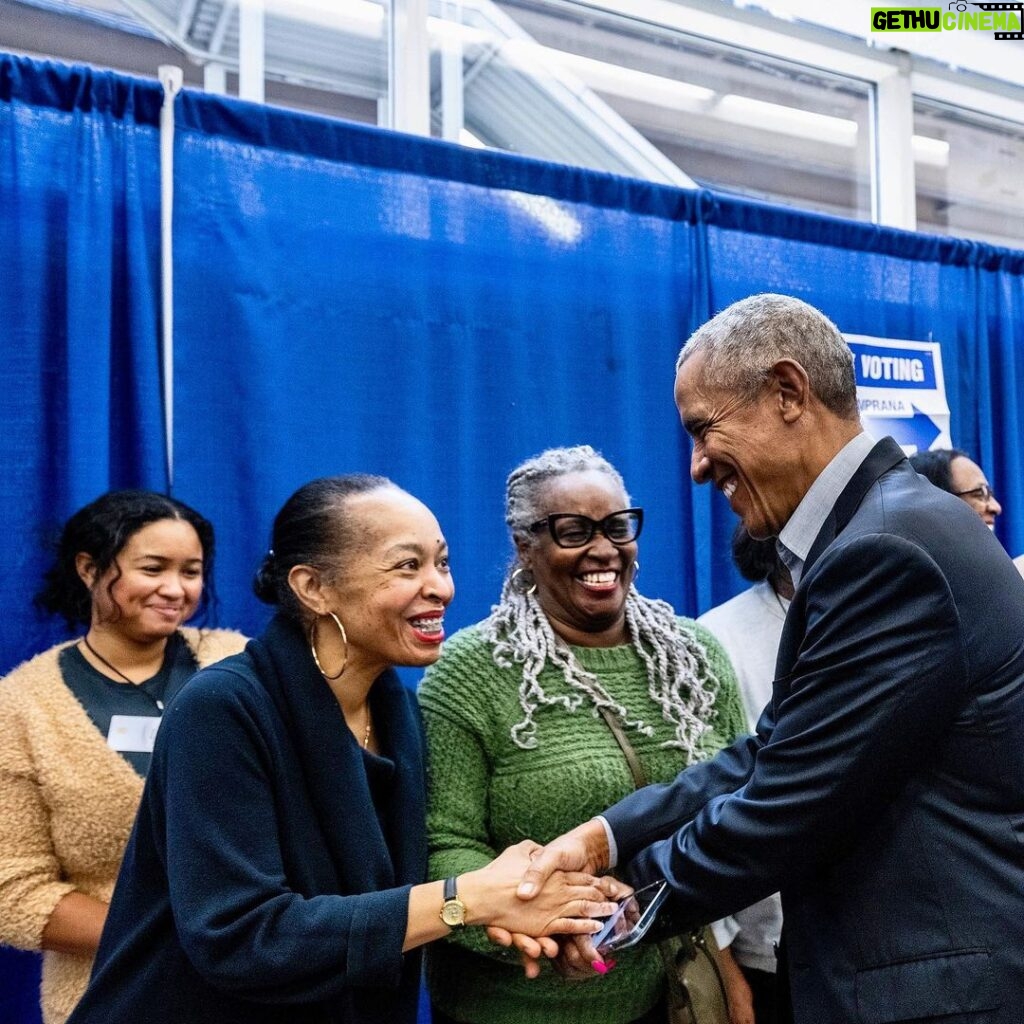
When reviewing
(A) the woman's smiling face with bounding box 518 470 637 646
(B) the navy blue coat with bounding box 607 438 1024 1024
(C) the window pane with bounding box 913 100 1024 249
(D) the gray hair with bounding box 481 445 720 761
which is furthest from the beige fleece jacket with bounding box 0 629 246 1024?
(C) the window pane with bounding box 913 100 1024 249

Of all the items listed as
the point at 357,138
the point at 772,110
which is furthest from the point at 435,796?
the point at 772,110

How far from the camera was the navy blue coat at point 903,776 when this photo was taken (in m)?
1.39

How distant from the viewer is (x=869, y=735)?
1.45 m

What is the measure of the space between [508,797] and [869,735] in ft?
2.57

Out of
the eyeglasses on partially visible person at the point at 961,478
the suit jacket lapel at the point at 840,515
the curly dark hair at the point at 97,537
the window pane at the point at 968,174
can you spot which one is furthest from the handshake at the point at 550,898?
the window pane at the point at 968,174

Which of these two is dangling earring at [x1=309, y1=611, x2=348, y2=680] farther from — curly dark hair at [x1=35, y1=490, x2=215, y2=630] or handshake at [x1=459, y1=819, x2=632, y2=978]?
curly dark hair at [x1=35, y1=490, x2=215, y2=630]

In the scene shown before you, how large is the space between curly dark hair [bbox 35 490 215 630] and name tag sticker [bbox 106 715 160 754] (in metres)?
0.26

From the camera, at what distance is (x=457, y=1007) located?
204 cm

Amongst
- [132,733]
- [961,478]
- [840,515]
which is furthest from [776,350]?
[961,478]

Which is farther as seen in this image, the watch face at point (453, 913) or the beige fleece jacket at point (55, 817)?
the beige fleece jacket at point (55, 817)

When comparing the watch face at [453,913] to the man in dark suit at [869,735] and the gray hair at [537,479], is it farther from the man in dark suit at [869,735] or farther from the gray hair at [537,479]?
the gray hair at [537,479]

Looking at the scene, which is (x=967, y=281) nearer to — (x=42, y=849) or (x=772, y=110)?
(x=772, y=110)

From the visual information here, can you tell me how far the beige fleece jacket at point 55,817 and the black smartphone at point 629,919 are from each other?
99 centimetres

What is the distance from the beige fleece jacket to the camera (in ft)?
6.92
